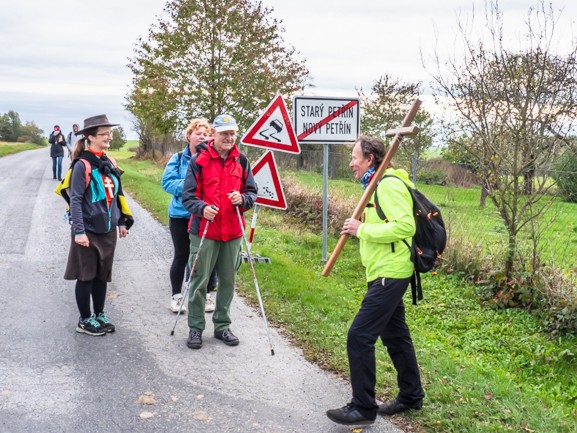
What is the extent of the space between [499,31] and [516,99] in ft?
2.84

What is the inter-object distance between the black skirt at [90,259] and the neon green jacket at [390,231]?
2738 mm

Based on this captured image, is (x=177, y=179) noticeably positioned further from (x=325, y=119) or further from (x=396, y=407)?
(x=396, y=407)

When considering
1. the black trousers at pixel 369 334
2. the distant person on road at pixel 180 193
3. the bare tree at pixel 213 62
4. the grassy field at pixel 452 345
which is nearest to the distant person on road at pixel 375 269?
the black trousers at pixel 369 334

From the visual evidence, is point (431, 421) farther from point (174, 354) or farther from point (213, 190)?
point (213, 190)

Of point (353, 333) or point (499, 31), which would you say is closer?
point (353, 333)

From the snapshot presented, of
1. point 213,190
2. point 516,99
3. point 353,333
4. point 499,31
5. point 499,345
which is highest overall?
point 499,31

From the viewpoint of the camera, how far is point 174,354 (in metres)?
5.20

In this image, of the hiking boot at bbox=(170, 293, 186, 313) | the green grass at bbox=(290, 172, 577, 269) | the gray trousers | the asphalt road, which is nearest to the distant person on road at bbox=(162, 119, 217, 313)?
the hiking boot at bbox=(170, 293, 186, 313)

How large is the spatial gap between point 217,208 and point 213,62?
1365 centimetres

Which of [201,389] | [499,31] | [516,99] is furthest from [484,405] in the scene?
[499,31]

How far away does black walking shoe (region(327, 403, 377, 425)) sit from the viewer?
385 centimetres

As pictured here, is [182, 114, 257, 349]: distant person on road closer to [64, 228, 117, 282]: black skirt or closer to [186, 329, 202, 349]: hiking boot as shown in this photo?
[186, 329, 202, 349]: hiking boot

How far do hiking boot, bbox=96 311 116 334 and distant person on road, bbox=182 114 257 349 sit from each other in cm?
82

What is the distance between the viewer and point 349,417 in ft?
12.6
